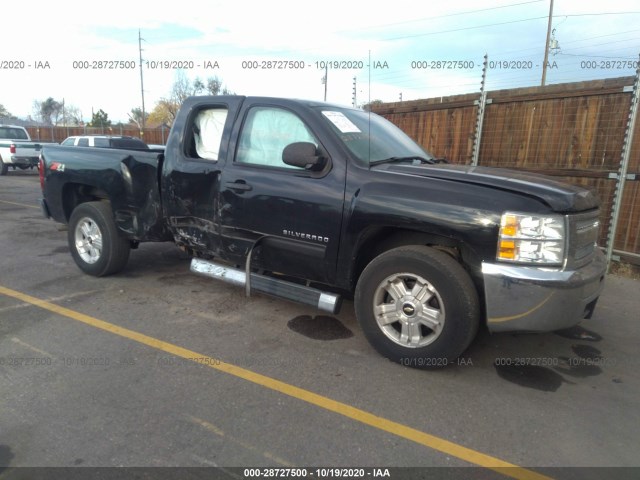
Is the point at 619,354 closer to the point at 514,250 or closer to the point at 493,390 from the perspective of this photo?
the point at 493,390

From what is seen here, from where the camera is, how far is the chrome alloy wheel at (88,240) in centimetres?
526

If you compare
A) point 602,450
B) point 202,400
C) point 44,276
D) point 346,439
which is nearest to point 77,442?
point 202,400

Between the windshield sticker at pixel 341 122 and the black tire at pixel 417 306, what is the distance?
1157mm

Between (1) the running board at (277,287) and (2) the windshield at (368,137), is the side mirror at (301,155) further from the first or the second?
(1) the running board at (277,287)

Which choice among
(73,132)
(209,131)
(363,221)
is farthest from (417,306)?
(73,132)

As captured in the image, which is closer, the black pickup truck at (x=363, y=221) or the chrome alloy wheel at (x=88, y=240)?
the black pickup truck at (x=363, y=221)

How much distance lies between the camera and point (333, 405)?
297cm

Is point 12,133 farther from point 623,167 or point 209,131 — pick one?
point 623,167

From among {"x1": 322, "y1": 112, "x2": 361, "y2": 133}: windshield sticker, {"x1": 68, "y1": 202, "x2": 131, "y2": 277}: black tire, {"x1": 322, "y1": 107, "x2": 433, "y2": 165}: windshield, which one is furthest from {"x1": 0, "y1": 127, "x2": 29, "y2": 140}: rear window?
{"x1": 322, "y1": 112, "x2": 361, "y2": 133}: windshield sticker

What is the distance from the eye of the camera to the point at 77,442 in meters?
2.54

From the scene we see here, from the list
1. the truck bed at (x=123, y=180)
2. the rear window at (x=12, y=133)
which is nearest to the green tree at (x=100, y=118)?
the rear window at (x=12, y=133)

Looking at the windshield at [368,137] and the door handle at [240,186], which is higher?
the windshield at [368,137]

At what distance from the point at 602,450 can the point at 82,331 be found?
3904 millimetres

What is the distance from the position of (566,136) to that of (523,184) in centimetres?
439
